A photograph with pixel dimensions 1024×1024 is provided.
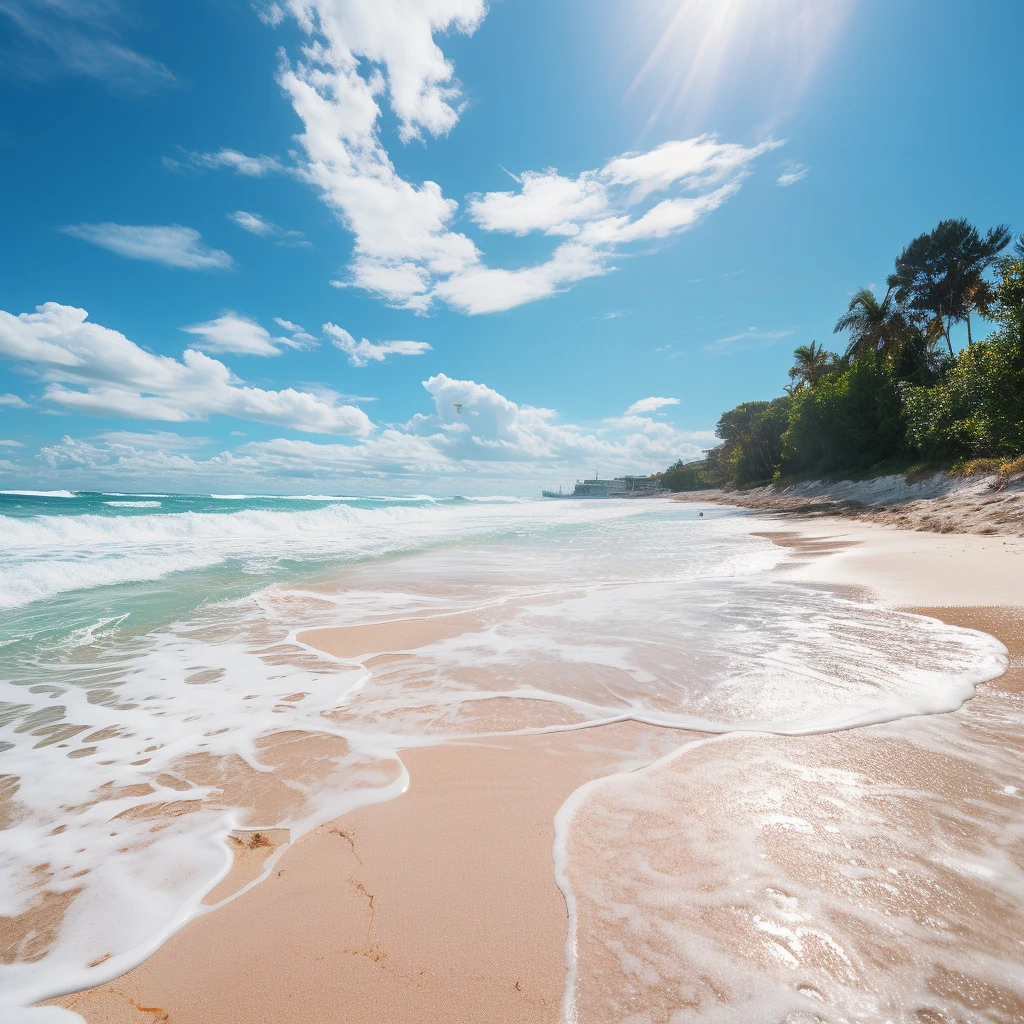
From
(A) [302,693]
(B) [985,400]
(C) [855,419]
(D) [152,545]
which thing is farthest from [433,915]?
(C) [855,419]

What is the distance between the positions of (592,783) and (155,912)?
2196 mm

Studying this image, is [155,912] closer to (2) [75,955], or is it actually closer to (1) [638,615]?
(2) [75,955]

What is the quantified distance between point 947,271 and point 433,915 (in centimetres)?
4558

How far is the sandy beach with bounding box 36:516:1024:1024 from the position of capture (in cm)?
167

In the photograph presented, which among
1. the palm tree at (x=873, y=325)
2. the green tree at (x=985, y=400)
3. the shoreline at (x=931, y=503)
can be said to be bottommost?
the shoreline at (x=931, y=503)

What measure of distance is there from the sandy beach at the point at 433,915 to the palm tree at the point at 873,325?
3896 centimetres

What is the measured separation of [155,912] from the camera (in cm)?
217

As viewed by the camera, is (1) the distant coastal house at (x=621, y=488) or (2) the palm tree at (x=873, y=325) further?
(1) the distant coastal house at (x=621, y=488)

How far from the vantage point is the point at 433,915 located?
2.01 metres

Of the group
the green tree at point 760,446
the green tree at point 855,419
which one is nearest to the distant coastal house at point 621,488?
the green tree at point 760,446

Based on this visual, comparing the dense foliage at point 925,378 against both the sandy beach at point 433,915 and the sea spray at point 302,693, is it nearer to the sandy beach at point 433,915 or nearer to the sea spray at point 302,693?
the sea spray at point 302,693

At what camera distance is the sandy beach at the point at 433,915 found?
5.47ft

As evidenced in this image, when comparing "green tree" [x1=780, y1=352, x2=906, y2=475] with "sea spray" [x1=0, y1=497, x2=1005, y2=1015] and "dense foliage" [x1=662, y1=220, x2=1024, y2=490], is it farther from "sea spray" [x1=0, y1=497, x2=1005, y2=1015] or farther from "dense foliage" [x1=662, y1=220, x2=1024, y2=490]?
"sea spray" [x1=0, y1=497, x2=1005, y2=1015]

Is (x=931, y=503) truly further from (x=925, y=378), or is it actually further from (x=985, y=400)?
(x=925, y=378)
